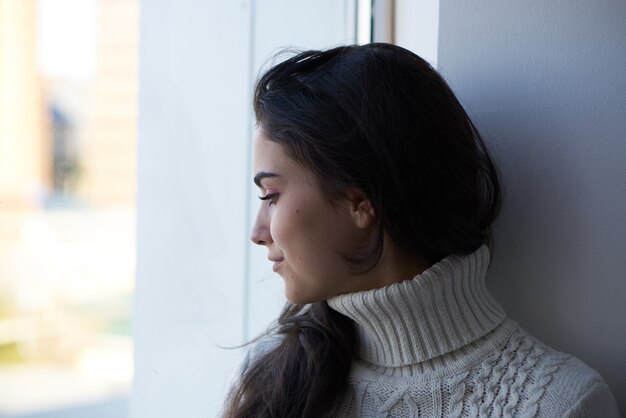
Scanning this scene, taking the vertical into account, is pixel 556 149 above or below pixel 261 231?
above

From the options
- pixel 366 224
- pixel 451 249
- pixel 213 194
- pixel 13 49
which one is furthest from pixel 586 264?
pixel 13 49

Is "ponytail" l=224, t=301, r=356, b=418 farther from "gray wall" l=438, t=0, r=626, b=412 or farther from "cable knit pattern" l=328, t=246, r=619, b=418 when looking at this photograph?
"gray wall" l=438, t=0, r=626, b=412

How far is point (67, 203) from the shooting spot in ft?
3.75

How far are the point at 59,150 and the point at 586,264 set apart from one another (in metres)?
0.78

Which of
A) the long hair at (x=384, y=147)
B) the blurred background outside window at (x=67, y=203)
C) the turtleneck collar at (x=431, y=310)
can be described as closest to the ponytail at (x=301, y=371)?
the long hair at (x=384, y=147)

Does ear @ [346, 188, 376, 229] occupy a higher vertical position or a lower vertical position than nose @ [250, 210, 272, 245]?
higher

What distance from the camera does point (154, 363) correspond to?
4.35 feet

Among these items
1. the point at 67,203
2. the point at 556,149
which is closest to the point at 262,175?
the point at 67,203

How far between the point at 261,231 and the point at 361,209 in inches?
6.0

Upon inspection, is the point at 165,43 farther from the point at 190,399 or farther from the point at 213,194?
the point at 190,399

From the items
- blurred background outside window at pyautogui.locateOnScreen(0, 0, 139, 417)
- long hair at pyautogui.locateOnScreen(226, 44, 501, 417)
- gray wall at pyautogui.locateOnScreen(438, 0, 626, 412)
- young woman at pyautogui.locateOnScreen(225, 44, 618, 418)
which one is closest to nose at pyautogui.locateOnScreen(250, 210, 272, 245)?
young woman at pyautogui.locateOnScreen(225, 44, 618, 418)

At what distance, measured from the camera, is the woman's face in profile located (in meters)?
1.10

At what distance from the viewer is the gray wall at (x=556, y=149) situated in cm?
112

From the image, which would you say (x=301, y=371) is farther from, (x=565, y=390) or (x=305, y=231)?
(x=565, y=390)
